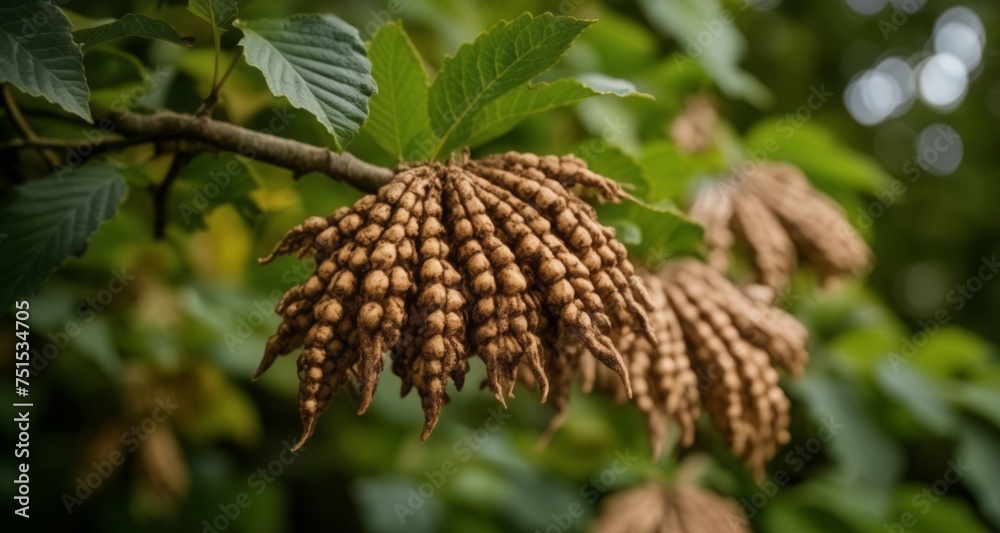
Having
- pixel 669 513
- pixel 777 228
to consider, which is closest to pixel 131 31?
pixel 777 228

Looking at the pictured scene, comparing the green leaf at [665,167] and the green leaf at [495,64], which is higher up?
the green leaf at [495,64]

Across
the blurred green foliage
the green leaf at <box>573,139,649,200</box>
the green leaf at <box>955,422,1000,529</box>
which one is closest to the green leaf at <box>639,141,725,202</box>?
the blurred green foliage

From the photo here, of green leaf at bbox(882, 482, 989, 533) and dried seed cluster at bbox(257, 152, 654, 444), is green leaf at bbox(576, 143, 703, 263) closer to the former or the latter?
dried seed cluster at bbox(257, 152, 654, 444)

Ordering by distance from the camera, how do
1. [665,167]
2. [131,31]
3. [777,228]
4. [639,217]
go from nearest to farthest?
[131,31] → [639,217] → [665,167] → [777,228]

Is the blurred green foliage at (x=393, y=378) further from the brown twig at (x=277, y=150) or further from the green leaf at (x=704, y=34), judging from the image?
the brown twig at (x=277, y=150)

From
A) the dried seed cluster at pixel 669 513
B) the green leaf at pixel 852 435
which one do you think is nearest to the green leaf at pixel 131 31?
the dried seed cluster at pixel 669 513

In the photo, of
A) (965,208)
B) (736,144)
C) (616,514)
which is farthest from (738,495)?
(965,208)

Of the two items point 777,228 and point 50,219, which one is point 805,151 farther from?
point 50,219
